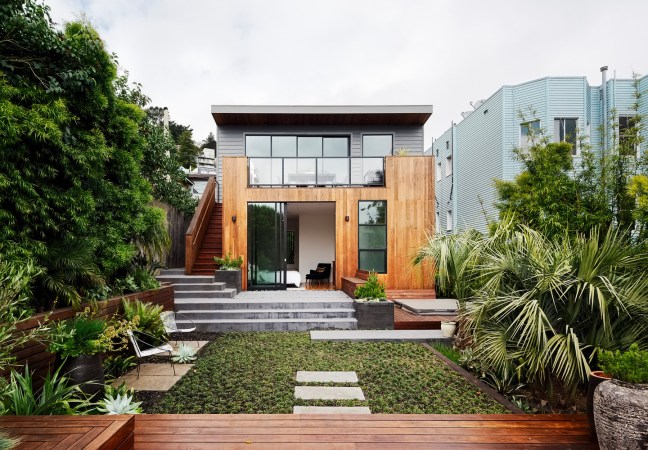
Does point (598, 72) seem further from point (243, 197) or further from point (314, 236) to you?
point (243, 197)

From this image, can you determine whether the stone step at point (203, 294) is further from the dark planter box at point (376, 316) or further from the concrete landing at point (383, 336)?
the dark planter box at point (376, 316)

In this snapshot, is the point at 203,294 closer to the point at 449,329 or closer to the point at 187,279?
the point at 187,279

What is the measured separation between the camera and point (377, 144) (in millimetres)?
13734

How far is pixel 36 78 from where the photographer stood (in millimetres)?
4230

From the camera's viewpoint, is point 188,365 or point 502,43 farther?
point 502,43

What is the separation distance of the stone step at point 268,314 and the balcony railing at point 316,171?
180 inches

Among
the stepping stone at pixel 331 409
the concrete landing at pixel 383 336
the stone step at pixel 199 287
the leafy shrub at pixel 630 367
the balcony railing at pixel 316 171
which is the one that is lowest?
the concrete landing at pixel 383 336

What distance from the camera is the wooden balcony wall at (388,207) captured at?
10.7 meters

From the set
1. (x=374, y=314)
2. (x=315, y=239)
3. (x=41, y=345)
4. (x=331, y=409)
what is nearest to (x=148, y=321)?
(x=41, y=345)

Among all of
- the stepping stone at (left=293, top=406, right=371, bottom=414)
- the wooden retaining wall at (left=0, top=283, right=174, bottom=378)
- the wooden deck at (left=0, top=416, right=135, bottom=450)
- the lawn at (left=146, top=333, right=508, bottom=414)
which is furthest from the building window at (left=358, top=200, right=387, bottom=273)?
the wooden deck at (left=0, top=416, right=135, bottom=450)

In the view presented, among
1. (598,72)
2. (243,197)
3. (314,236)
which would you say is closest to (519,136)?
(598,72)

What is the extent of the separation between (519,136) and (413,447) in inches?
539

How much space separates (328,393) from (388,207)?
7.32 m

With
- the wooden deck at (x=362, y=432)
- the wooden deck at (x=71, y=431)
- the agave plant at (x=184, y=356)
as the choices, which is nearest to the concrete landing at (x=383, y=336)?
the agave plant at (x=184, y=356)
